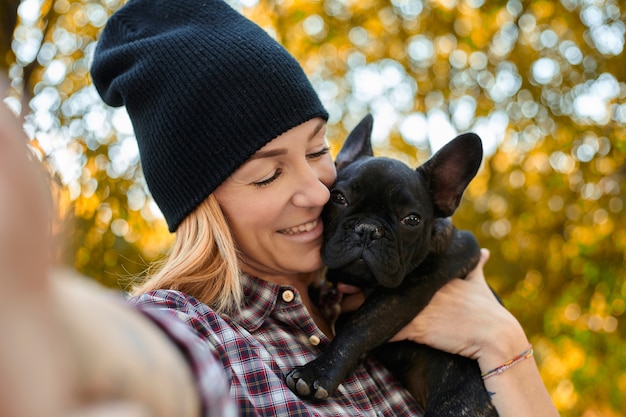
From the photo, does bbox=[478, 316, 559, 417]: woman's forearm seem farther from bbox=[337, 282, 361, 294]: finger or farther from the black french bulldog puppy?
bbox=[337, 282, 361, 294]: finger

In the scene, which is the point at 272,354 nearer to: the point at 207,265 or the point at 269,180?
the point at 207,265

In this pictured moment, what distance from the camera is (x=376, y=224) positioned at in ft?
6.12

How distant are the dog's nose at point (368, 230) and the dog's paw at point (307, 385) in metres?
0.47

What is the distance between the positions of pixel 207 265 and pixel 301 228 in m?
0.30

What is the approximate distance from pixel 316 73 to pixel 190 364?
4.19 m

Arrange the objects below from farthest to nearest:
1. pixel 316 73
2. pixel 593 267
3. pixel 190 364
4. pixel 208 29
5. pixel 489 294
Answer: pixel 316 73, pixel 593 267, pixel 489 294, pixel 208 29, pixel 190 364

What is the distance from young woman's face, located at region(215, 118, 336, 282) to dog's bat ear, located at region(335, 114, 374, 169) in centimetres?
37

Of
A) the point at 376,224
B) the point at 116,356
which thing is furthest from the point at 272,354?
the point at 116,356

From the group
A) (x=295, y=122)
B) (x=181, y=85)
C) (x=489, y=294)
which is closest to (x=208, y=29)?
(x=181, y=85)

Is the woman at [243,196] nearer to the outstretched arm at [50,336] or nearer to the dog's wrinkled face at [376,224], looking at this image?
the dog's wrinkled face at [376,224]

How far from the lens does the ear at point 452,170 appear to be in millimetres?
2004

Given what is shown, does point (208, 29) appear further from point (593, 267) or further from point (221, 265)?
point (593, 267)

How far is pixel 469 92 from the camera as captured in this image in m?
4.08

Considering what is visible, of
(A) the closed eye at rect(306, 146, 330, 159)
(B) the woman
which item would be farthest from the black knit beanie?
(A) the closed eye at rect(306, 146, 330, 159)
